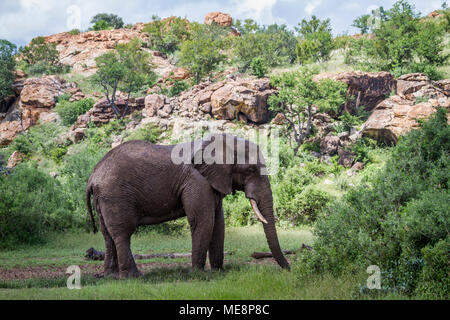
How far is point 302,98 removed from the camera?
3203cm

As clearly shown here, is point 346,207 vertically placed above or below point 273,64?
below

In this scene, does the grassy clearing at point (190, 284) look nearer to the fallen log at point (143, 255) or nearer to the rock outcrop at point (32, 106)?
the fallen log at point (143, 255)

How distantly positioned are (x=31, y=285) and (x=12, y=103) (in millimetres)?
53899

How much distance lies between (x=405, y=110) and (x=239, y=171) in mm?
22897

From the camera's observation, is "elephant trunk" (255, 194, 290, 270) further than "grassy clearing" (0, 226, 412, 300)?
Yes

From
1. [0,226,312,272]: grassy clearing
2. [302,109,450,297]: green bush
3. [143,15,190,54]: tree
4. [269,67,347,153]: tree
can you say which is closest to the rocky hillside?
[269,67,347,153]: tree

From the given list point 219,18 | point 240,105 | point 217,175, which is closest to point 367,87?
point 240,105

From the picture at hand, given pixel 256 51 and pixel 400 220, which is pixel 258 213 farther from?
pixel 256 51

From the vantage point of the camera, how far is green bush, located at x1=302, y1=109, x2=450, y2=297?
6602 millimetres

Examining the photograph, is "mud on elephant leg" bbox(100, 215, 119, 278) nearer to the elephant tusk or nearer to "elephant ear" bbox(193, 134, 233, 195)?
"elephant ear" bbox(193, 134, 233, 195)

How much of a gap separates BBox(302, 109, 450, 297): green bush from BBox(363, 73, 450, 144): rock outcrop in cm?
1683
